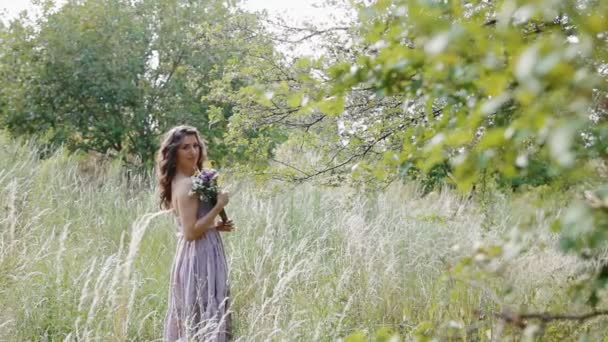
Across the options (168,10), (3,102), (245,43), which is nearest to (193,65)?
(168,10)

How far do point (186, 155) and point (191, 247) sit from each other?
0.62 metres

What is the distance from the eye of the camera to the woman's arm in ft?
13.5

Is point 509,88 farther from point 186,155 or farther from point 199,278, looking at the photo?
point 186,155

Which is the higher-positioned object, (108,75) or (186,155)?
(108,75)

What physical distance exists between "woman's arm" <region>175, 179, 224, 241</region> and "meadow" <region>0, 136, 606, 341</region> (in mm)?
416

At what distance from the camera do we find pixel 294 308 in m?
4.24

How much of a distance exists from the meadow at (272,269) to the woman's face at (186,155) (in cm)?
49

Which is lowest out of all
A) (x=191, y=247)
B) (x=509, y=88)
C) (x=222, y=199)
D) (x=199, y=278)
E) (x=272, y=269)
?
(x=272, y=269)

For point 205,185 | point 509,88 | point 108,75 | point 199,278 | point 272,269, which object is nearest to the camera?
point 509,88

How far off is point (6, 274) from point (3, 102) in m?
6.73

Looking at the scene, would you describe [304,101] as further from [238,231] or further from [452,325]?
[238,231]

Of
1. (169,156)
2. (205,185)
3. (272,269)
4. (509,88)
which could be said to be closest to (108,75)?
(272,269)

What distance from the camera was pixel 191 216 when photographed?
4137 mm

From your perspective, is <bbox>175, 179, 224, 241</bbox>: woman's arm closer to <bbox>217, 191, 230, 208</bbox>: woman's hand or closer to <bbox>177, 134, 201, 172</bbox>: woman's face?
<bbox>217, 191, 230, 208</bbox>: woman's hand
